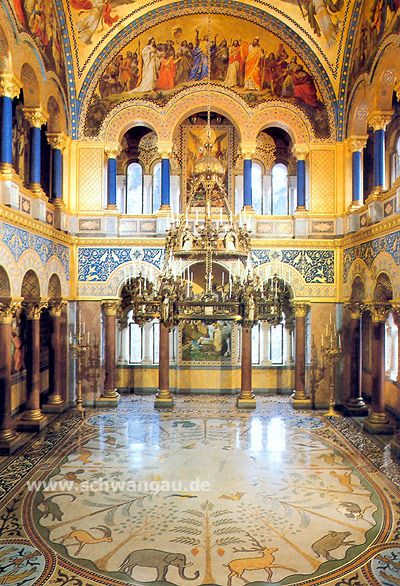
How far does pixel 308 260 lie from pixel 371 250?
2.95 m

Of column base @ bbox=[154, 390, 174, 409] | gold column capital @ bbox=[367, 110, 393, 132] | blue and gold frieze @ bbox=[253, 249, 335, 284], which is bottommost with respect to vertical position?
column base @ bbox=[154, 390, 174, 409]

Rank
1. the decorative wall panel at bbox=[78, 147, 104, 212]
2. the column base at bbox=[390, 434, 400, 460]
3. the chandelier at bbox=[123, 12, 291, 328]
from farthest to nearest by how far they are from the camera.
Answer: the decorative wall panel at bbox=[78, 147, 104, 212] → the column base at bbox=[390, 434, 400, 460] → the chandelier at bbox=[123, 12, 291, 328]

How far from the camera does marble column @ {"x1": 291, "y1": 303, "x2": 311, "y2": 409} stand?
1555cm

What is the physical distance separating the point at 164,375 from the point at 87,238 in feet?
17.2

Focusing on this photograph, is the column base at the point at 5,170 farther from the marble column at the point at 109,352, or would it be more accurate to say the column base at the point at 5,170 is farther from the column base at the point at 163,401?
the column base at the point at 163,401

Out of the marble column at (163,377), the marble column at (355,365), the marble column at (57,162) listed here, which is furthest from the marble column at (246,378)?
the marble column at (57,162)

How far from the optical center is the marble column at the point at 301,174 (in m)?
15.9

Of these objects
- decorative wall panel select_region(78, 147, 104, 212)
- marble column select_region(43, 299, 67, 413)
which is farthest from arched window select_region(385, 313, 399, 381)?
marble column select_region(43, 299, 67, 413)

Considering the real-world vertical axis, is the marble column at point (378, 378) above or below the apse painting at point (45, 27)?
below

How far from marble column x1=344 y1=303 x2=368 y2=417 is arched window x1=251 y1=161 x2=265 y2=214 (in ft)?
17.6

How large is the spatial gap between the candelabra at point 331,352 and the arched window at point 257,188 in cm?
510

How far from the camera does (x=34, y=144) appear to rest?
44.0ft

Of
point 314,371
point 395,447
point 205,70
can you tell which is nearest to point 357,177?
point 205,70

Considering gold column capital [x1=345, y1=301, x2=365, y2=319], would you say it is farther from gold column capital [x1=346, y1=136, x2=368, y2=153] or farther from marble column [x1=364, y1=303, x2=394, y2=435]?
gold column capital [x1=346, y1=136, x2=368, y2=153]
